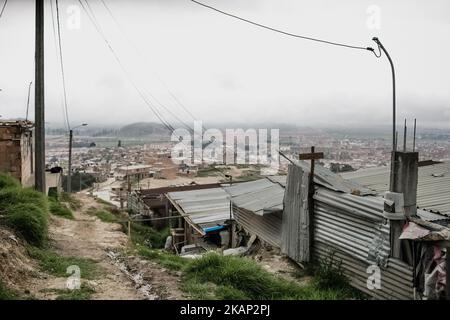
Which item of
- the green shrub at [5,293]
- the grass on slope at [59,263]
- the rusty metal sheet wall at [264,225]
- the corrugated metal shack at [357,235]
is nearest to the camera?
the green shrub at [5,293]

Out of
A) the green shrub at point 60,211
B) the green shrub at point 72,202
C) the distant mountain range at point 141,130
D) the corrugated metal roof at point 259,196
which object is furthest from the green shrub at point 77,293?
the distant mountain range at point 141,130

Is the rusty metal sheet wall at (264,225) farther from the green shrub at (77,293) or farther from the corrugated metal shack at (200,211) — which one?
the green shrub at (77,293)

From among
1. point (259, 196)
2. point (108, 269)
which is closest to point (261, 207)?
point (259, 196)

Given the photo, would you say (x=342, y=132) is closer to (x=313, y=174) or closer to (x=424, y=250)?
(x=313, y=174)

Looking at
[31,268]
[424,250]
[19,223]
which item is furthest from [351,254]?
[19,223]

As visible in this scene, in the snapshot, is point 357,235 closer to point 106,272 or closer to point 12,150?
point 106,272

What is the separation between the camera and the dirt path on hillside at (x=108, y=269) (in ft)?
19.5

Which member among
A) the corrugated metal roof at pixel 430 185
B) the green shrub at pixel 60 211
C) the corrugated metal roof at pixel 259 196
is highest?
the corrugated metal roof at pixel 430 185

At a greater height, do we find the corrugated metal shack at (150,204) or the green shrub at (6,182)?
the green shrub at (6,182)

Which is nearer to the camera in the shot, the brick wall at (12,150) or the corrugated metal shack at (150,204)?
the brick wall at (12,150)

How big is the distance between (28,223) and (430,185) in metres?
9.79

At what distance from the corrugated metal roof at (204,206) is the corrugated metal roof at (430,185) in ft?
15.2
